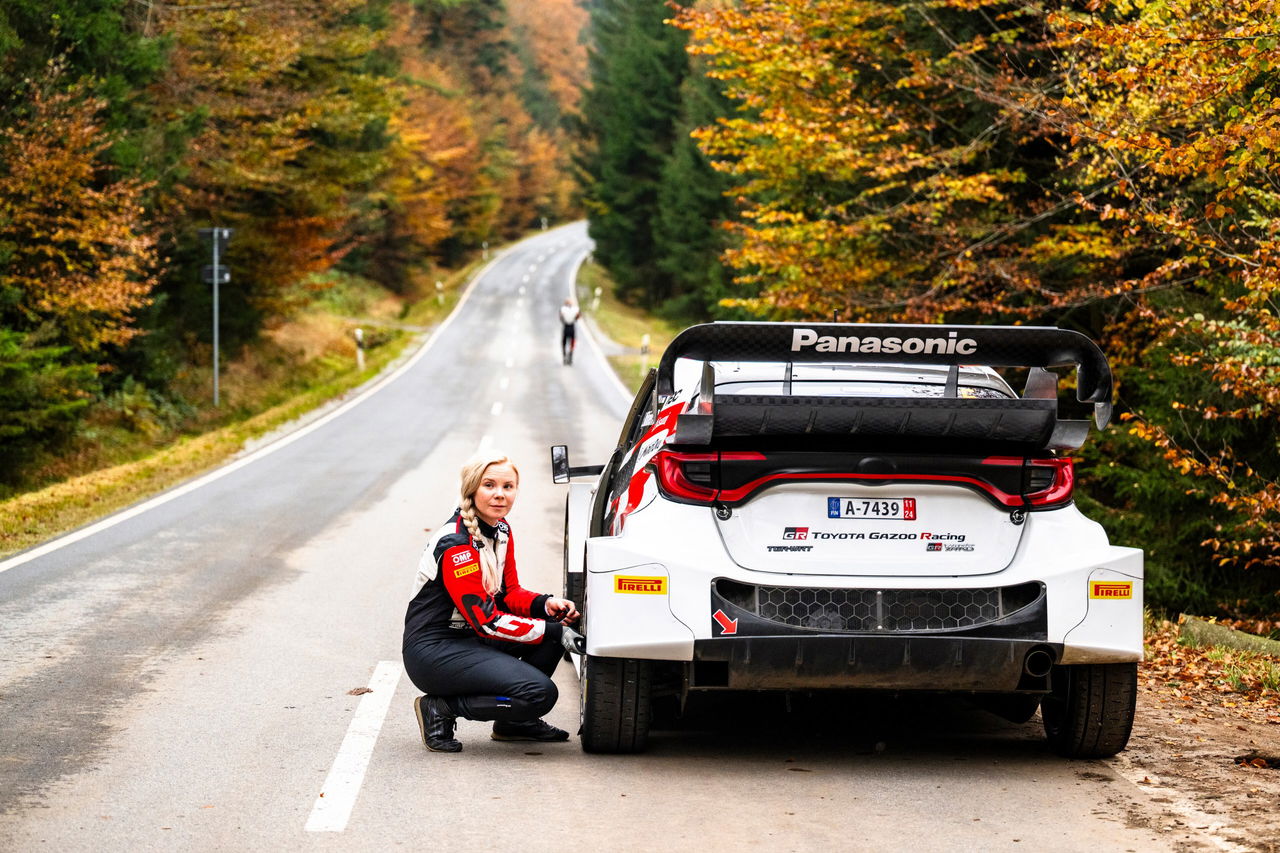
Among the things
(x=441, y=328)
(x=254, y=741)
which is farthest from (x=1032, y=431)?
(x=441, y=328)

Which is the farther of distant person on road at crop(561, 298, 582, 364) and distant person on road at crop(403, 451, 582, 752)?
distant person on road at crop(561, 298, 582, 364)

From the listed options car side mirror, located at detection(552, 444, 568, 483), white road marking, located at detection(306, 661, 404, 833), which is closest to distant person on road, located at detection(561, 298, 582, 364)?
car side mirror, located at detection(552, 444, 568, 483)

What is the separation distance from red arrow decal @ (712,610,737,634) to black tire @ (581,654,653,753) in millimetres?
437

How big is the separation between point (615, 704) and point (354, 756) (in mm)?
1098

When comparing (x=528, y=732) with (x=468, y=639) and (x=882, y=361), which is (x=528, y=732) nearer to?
(x=468, y=639)

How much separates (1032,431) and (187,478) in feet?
45.7

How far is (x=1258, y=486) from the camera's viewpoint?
10.9 metres

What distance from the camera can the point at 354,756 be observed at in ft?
18.8

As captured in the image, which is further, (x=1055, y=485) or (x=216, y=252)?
(x=216, y=252)

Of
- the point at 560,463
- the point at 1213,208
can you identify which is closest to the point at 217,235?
the point at 560,463

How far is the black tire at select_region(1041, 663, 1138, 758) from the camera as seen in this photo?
5.67m

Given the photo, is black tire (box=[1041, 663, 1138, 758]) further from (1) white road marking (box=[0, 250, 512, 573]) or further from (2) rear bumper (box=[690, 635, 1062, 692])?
(1) white road marking (box=[0, 250, 512, 573])

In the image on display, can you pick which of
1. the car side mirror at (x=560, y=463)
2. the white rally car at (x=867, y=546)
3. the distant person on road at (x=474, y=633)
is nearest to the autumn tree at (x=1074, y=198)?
the white rally car at (x=867, y=546)

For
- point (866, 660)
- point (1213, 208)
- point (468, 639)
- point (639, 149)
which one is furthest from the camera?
point (639, 149)
